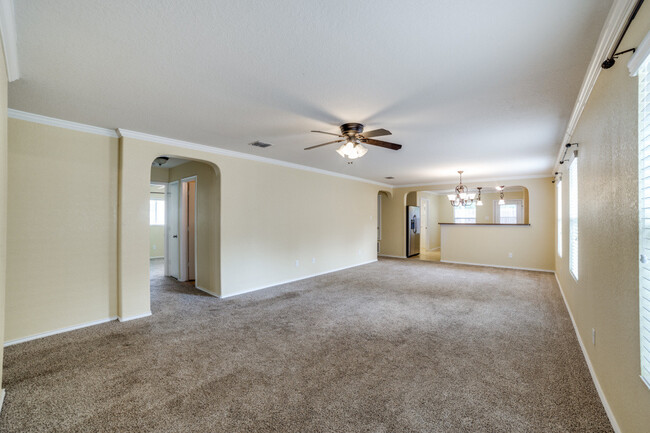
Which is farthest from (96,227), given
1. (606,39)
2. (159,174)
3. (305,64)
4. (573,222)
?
(573,222)

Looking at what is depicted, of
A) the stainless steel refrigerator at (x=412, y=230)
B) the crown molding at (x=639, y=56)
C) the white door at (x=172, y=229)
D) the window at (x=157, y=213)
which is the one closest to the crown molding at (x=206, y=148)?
the white door at (x=172, y=229)

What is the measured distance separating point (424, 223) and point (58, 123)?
10228 mm

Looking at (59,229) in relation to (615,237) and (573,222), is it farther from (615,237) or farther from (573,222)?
(573,222)

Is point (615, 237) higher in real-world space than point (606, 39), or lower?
lower

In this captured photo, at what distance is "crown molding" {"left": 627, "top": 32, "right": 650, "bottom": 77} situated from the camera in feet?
3.76

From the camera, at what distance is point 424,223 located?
10758 mm

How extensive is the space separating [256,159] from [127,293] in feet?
9.14

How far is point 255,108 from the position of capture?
2.86 m

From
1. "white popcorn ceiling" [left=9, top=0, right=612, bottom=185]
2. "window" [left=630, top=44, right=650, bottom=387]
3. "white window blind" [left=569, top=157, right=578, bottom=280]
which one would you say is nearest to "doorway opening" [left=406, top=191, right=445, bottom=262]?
"white window blind" [left=569, top=157, right=578, bottom=280]

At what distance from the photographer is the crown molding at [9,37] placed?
1.46 metres

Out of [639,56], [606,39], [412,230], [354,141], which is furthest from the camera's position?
[412,230]

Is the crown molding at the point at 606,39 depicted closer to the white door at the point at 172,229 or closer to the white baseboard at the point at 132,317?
the white baseboard at the point at 132,317

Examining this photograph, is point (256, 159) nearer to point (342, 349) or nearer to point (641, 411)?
point (342, 349)

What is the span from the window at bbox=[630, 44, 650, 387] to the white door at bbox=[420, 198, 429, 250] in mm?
9202
